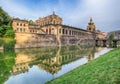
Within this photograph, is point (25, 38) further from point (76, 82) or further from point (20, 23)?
point (76, 82)

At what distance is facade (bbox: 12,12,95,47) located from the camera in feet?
185

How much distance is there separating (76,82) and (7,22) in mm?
50076

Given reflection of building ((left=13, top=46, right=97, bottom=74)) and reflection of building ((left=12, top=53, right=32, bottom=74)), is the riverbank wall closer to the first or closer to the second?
reflection of building ((left=13, top=46, right=97, bottom=74))

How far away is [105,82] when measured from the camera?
720 cm

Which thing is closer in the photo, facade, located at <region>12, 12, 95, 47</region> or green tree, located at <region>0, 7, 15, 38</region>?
green tree, located at <region>0, 7, 15, 38</region>

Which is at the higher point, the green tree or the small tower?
the small tower

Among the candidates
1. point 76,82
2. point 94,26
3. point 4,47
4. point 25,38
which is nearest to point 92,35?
point 94,26

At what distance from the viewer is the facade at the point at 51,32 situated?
56.3 metres

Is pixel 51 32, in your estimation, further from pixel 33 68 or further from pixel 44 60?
pixel 33 68

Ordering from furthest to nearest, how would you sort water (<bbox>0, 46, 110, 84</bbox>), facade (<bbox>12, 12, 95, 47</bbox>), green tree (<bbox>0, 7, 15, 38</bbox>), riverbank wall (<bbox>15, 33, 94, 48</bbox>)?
facade (<bbox>12, 12, 95, 47</bbox>), riverbank wall (<bbox>15, 33, 94, 48</bbox>), green tree (<bbox>0, 7, 15, 38</bbox>), water (<bbox>0, 46, 110, 84</bbox>)

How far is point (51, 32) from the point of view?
71.6 m

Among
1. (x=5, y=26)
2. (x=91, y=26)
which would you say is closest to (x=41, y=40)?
(x=5, y=26)

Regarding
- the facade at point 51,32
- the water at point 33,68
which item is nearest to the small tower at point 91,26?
the facade at point 51,32

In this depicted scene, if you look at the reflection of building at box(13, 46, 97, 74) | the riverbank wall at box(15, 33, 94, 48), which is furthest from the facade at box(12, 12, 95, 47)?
the reflection of building at box(13, 46, 97, 74)
